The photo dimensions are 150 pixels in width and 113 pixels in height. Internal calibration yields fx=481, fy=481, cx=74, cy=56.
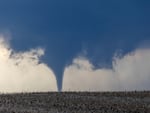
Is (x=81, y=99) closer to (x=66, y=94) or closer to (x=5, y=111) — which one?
(x=66, y=94)

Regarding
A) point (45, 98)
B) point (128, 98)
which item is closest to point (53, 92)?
point (45, 98)

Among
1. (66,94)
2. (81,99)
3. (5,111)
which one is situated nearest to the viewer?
(5,111)

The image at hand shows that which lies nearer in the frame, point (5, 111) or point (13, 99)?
point (5, 111)

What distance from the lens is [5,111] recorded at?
1356 inches

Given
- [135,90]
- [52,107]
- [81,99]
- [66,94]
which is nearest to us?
[52,107]

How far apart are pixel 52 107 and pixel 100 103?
14.3 feet

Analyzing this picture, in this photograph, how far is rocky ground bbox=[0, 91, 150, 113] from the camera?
122 ft

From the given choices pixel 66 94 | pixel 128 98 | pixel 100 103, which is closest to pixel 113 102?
pixel 100 103

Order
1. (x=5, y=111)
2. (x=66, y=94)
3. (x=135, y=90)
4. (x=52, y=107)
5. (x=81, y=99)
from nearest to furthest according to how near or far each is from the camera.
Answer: (x=5, y=111) → (x=52, y=107) → (x=81, y=99) → (x=66, y=94) → (x=135, y=90)

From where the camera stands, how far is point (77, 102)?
4109 cm

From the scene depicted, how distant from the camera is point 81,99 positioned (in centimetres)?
4281

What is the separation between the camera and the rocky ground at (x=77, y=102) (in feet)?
122

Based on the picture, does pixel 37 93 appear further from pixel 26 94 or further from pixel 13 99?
pixel 13 99

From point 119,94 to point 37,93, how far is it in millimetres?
8208
